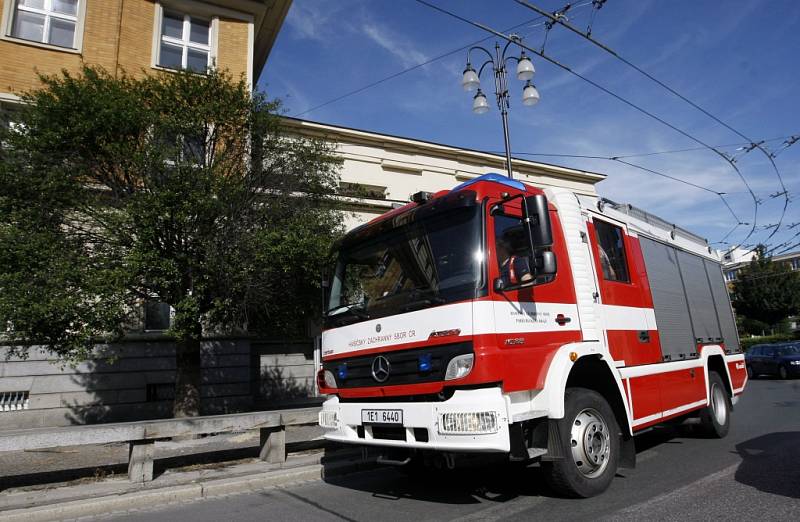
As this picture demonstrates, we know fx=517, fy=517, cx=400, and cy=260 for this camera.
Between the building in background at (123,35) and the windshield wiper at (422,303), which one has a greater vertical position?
the building in background at (123,35)

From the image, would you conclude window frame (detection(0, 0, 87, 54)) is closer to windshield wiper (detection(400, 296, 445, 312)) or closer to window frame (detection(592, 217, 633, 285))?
windshield wiper (detection(400, 296, 445, 312))

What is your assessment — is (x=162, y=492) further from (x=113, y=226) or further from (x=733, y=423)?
(x=733, y=423)

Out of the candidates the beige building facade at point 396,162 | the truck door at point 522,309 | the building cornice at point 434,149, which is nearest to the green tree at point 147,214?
the truck door at point 522,309

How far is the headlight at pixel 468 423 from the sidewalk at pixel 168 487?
3.08m

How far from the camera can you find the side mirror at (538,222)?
4.46 m

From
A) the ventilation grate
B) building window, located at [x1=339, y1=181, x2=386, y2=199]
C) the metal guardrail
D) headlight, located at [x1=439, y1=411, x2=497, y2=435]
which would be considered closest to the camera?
headlight, located at [x1=439, y1=411, x2=497, y2=435]

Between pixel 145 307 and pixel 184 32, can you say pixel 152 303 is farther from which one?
pixel 184 32

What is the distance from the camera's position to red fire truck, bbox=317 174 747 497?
432 centimetres

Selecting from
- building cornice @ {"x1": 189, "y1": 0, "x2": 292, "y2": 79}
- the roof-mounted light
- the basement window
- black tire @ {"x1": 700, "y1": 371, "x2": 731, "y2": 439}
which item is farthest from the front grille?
building cornice @ {"x1": 189, "y1": 0, "x2": 292, "y2": 79}

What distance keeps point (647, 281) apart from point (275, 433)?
208 inches

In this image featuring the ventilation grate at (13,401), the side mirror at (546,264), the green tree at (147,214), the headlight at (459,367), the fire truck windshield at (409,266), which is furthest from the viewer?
the ventilation grate at (13,401)

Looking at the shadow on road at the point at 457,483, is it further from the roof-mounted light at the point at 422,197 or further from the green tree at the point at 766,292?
the green tree at the point at 766,292

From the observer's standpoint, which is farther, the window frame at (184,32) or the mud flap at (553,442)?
the window frame at (184,32)

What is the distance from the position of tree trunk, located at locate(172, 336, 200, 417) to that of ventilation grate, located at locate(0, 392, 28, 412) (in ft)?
15.3
